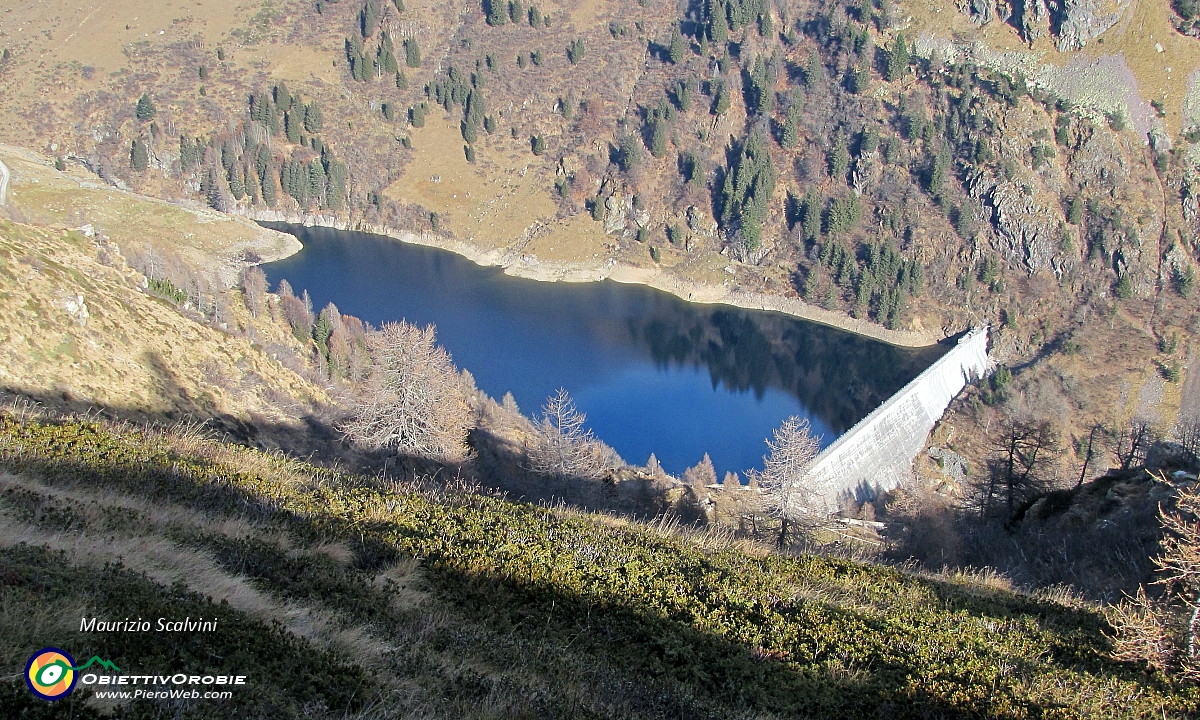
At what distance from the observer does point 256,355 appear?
46.5 meters

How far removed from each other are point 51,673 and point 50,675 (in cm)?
2

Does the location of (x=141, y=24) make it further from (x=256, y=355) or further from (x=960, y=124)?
(x=960, y=124)

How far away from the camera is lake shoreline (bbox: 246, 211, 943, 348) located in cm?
11681

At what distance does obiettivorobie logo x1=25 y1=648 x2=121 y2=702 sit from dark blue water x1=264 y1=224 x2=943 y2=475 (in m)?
67.6

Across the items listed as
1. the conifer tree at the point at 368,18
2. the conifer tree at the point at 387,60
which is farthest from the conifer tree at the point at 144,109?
the conifer tree at the point at 368,18

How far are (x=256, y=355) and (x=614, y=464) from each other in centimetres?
2757

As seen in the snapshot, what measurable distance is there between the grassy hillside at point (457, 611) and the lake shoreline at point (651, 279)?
358ft

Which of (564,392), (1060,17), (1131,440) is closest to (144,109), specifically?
(564,392)

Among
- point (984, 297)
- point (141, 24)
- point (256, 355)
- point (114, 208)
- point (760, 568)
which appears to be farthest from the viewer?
point (141, 24)

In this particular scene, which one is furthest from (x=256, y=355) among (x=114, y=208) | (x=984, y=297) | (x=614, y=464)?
(x=984, y=297)

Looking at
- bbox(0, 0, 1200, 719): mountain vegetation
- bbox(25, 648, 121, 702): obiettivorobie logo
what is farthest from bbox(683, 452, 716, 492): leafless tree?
bbox(25, 648, 121, 702): obiettivorobie logo

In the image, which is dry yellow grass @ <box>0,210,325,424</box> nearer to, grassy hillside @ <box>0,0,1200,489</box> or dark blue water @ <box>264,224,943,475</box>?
dark blue water @ <box>264,224,943,475</box>

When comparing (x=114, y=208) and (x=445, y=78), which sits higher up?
(x=445, y=78)

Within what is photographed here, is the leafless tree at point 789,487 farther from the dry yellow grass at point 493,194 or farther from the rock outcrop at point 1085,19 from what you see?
the rock outcrop at point 1085,19
